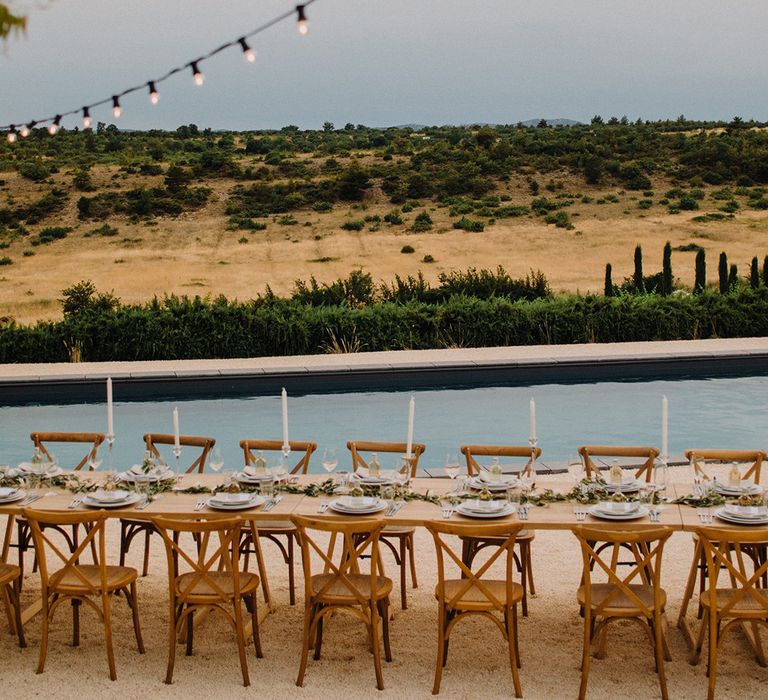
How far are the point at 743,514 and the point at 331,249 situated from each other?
3160 cm

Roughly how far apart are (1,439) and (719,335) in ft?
31.0

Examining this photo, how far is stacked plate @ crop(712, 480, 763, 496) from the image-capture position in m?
4.85

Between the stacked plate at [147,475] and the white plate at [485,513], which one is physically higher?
the stacked plate at [147,475]

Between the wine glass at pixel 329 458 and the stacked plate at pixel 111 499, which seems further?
the wine glass at pixel 329 458

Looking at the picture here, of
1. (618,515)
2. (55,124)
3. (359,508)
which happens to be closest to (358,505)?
(359,508)

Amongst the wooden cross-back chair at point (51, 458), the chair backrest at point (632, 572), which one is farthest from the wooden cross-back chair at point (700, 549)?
the wooden cross-back chair at point (51, 458)

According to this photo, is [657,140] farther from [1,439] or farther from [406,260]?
[1,439]

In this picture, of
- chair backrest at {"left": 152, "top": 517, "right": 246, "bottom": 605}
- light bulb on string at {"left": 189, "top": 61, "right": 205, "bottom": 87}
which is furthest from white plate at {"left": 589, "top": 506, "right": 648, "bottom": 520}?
light bulb on string at {"left": 189, "top": 61, "right": 205, "bottom": 87}

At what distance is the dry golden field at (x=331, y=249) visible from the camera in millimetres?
31109

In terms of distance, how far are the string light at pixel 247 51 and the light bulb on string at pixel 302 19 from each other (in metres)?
0.51

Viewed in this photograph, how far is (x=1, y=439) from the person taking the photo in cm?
1007

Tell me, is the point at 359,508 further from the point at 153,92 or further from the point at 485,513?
the point at 153,92

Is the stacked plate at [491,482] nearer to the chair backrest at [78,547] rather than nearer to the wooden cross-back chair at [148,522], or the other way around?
the wooden cross-back chair at [148,522]

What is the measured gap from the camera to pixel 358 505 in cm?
479
